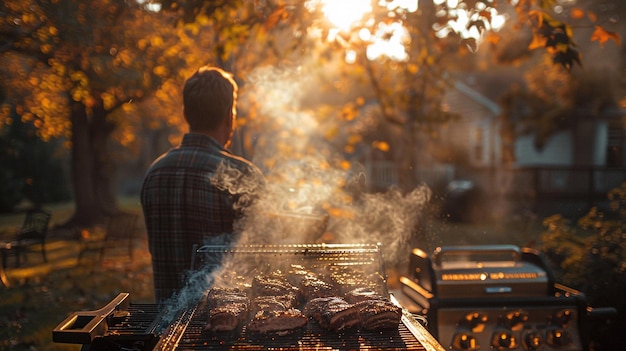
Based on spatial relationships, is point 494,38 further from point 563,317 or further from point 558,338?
point 558,338

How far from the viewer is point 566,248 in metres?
5.43

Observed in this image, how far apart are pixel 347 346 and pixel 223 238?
140 centimetres

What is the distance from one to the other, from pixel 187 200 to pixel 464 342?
225cm

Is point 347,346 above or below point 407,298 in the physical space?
above

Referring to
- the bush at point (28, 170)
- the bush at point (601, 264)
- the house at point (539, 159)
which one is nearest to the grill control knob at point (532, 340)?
the bush at point (601, 264)

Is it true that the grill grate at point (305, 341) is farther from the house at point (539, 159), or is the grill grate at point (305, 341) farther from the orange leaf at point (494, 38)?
the house at point (539, 159)

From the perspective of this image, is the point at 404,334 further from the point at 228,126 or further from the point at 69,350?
the point at 69,350

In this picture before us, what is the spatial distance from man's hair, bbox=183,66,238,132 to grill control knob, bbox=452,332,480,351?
7.60 ft

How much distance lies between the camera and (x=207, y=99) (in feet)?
11.4

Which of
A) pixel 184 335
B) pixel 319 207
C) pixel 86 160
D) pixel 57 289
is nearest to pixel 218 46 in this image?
pixel 319 207

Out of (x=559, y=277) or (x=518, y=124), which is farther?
(x=518, y=124)

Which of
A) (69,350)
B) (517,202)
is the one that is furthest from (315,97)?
(69,350)

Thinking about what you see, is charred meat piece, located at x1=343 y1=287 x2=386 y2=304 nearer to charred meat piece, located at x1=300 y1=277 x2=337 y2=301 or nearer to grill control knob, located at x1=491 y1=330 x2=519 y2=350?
charred meat piece, located at x1=300 y1=277 x2=337 y2=301

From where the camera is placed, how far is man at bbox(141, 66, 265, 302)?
11.4 feet
